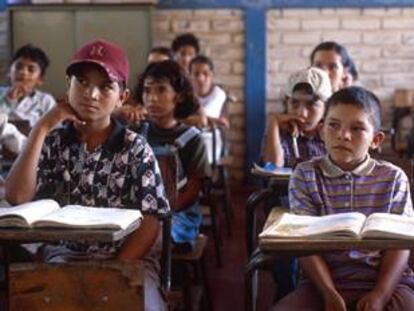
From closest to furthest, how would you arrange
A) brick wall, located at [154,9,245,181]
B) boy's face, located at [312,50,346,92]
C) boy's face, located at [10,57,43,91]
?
1. boy's face, located at [312,50,346,92]
2. boy's face, located at [10,57,43,91]
3. brick wall, located at [154,9,245,181]

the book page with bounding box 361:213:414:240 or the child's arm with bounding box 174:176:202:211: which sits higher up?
the book page with bounding box 361:213:414:240

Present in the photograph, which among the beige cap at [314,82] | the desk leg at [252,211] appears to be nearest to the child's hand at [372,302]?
the desk leg at [252,211]

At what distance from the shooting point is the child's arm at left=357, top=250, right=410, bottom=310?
6.79 feet

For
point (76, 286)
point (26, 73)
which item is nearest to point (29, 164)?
point (76, 286)

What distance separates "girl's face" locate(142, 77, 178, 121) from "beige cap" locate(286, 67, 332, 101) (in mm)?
491

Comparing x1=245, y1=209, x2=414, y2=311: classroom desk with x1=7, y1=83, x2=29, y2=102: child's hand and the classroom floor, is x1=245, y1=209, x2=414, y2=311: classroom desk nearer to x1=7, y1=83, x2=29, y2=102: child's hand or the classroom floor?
the classroom floor

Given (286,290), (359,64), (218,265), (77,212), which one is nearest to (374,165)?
(286,290)

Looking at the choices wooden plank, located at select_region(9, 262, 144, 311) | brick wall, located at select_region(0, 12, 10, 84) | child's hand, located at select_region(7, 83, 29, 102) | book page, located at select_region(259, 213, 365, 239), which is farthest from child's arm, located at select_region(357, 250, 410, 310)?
brick wall, located at select_region(0, 12, 10, 84)

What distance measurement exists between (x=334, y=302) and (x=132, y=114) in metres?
1.64

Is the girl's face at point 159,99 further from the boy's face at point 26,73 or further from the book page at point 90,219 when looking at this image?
the boy's face at point 26,73

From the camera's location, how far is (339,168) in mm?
2336

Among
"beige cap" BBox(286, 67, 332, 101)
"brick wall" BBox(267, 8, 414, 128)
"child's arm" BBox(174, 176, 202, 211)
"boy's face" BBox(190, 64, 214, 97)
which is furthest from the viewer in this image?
"brick wall" BBox(267, 8, 414, 128)

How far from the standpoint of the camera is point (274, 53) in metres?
6.94

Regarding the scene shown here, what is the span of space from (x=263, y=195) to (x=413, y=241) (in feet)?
3.22
